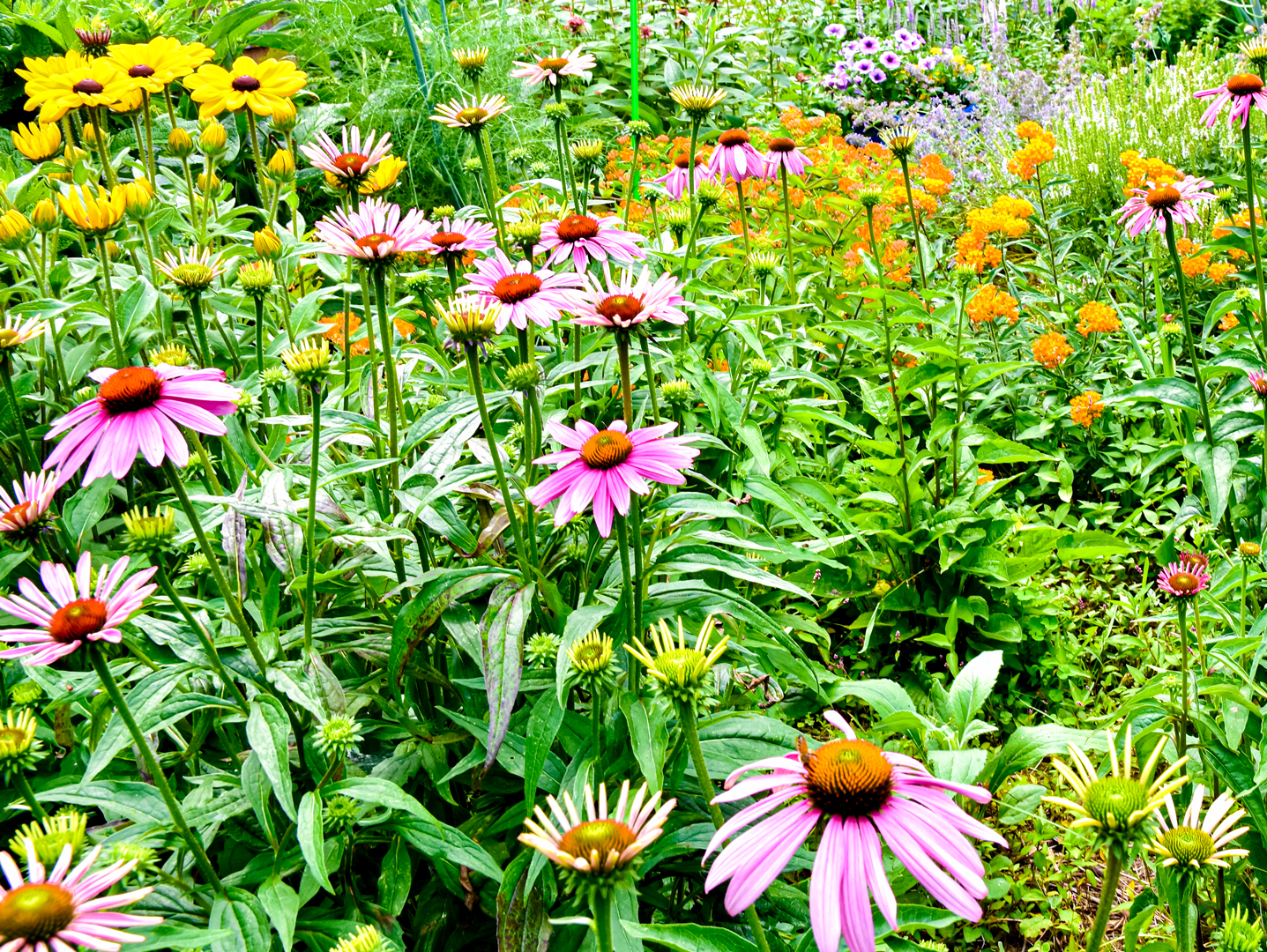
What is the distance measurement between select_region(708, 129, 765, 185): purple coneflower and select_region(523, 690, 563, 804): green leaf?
1.46 metres

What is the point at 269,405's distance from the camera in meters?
1.89

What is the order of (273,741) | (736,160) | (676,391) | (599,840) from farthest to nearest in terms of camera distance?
1. (736,160)
2. (676,391)
3. (273,741)
4. (599,840)

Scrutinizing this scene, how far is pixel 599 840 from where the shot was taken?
74 centimetres

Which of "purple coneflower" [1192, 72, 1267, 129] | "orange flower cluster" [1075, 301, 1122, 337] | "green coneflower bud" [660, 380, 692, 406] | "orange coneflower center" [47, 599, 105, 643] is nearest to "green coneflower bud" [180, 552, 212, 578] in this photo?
"orange coneflower center" [47, 599, 105, 643]

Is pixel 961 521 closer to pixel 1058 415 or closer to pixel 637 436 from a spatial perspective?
pixel 1058 415

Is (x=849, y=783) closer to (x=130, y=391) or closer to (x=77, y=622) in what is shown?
(x=77, y=622)

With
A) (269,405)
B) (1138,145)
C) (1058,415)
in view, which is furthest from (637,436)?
(1138,145)

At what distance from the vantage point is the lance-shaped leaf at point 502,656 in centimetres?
117

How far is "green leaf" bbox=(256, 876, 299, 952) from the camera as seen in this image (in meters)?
1.08

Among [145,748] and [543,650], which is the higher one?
[145,748]

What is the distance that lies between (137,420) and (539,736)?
60cm

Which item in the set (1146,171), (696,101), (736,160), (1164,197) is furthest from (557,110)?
(1146,171)

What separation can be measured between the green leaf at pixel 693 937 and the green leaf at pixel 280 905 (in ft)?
1.32

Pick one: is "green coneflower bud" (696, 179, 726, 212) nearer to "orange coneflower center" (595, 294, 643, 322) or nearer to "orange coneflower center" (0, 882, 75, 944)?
"orange coneflower center" (595, 294, 643, 322)
